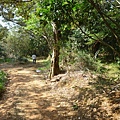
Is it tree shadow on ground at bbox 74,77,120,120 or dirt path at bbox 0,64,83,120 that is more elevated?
tree shadow on ground at bbox 74,77,120,120

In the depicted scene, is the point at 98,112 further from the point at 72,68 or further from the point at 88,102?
the point at 72,68

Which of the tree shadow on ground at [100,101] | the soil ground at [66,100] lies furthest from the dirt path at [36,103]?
the tree shadow on ground at [100,101]

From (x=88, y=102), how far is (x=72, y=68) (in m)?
3.16

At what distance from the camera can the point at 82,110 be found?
5.92 meters

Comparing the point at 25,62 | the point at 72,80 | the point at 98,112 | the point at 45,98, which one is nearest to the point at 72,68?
the point at 72,80

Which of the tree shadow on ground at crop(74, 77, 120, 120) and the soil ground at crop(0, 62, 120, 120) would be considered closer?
the tree shadow on ground at crop(74, 77, 120, 120)

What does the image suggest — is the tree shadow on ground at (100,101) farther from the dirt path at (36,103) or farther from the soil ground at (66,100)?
the dirt path at (36,103)

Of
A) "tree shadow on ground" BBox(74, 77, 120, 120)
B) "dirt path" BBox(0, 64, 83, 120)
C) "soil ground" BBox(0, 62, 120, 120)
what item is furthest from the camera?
"dirt path" BBox(0, 64, 83, 120)

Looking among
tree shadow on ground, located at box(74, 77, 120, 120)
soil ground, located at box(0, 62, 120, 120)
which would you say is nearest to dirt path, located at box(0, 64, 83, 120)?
soil ground, located at box(0, 62, 120, 120)

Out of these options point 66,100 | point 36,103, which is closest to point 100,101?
point 66,100

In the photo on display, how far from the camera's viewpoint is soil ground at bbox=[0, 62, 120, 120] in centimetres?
567

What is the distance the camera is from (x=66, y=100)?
22.9 feet

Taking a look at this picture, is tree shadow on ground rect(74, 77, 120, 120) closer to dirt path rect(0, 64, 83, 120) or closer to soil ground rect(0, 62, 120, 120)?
soil ground rect(0, 62, 120, 120)

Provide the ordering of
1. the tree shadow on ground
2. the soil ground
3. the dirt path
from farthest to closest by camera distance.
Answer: the dirt path < the soil ground < the tree shadow on ground
